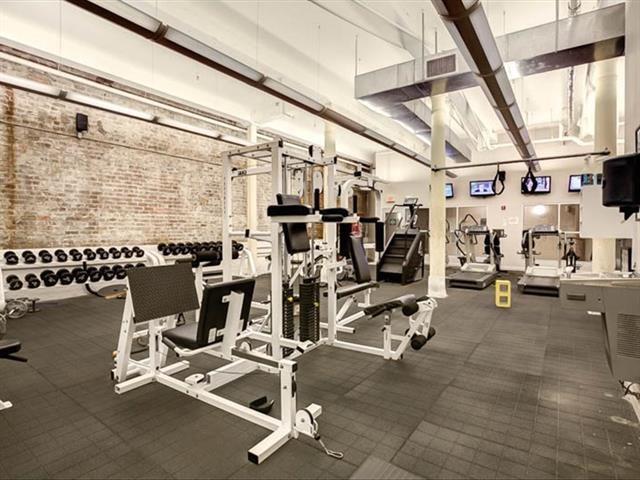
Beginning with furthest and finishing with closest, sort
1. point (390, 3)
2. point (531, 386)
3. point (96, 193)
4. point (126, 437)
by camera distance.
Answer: point (96, 193) → point (390, 3) → point (531, 386) → point (126, 437)

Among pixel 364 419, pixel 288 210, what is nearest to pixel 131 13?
pixel 288 210

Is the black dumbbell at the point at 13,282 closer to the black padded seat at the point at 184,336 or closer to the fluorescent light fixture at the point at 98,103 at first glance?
the fluorescent light fixture at the point at 98,103

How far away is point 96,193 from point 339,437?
615 cm

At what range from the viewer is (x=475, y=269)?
8.46m

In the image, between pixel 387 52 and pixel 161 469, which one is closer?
pixel 161 469

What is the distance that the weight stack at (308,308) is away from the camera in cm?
347

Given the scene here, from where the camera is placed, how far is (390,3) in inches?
169

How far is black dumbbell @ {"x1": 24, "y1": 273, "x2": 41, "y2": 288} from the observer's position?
548cm

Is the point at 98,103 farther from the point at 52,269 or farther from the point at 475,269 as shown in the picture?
the point at 475,269

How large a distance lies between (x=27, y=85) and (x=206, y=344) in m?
4.60

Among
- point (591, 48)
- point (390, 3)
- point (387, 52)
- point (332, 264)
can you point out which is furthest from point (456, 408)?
point (387, 52)

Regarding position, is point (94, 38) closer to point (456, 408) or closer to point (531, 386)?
point (456, 408)

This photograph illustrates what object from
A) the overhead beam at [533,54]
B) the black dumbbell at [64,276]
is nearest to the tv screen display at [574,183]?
the overhead beam at [533,54]

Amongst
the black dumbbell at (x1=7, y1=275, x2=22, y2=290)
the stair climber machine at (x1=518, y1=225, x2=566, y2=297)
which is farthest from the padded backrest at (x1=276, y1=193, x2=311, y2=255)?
the stair climber machine at (x1=518, y1=225, x2=566, y2=297)
